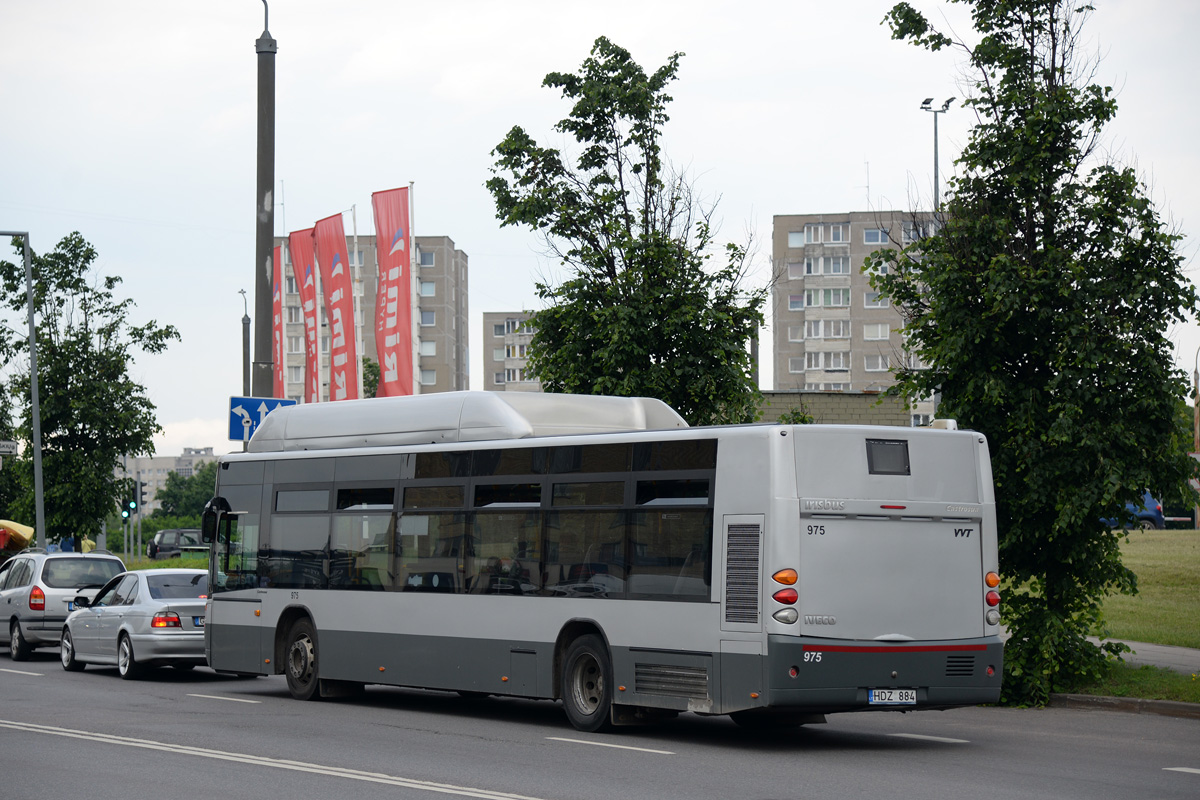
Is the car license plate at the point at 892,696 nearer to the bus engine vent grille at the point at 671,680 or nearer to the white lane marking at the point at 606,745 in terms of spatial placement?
the bus engine vent grille at the point at 671,680

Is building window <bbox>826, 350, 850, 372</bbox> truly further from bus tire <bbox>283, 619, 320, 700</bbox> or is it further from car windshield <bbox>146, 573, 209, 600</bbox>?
bus tire <bbox>283, 619, 320, 700</bbox>

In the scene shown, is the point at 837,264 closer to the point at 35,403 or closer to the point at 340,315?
the point at 340,315

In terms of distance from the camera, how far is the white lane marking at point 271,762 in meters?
9.70

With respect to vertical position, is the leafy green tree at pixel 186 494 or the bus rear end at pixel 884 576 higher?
the leafy green tree at pixel 186 494

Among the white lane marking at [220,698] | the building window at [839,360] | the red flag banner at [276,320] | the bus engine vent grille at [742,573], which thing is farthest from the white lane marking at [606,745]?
the building window at [839,360]

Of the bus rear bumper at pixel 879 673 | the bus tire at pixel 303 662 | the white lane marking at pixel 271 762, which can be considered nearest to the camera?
the white lane marking at pixel 271 762

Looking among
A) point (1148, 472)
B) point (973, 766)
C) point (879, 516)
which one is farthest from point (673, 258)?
point (973, 766)

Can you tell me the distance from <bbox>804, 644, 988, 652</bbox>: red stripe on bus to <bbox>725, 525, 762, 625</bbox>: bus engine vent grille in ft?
1.74

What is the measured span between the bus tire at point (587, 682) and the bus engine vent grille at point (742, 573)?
1638mm

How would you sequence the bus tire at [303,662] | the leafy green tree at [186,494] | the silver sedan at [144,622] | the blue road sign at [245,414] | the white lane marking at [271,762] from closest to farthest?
the white lane marking at [271,762]
the bus tire at [303,662]
the silver sedan at [144,622]
the blue road sign at [245,414]
the leafy green tree at [186,494]

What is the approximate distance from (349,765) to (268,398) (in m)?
9.95

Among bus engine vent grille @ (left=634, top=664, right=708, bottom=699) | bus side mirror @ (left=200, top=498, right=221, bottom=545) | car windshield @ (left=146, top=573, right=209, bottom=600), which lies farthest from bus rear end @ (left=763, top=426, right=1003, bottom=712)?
car windshield @ (left=146, top=573, right=209, bottom=600)

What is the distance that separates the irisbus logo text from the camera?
12195 mm

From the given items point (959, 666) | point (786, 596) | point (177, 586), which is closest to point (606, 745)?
point (786, 596)
